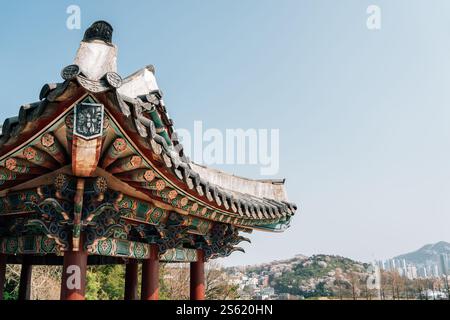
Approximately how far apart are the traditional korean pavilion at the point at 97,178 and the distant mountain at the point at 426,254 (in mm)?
189725

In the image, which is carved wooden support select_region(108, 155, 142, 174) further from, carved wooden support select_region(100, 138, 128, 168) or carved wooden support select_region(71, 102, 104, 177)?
carved wooden support select_region(71, 102, 104, 177)

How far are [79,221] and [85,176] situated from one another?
50 cm

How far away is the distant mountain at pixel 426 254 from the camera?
17388 centimetres

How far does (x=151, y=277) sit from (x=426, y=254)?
20490cm

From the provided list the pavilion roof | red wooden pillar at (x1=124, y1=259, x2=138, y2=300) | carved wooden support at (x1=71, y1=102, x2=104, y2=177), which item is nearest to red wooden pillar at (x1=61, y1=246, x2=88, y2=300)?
the pavilion roof

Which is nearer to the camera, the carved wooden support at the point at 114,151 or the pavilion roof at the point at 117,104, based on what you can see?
the pavilion roof at the point at 117,104

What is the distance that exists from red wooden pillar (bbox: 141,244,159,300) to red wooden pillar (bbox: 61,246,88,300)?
1464 mm

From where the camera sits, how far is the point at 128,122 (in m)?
3.51

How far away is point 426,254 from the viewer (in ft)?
600

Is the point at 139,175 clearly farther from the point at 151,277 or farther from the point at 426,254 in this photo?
the point at 426,254

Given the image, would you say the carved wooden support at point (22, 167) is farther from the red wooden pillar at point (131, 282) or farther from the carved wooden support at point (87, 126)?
the red wooden pillar at point (131, 282)

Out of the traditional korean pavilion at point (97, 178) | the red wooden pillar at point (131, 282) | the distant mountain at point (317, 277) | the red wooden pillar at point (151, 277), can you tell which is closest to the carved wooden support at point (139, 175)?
the traditional korean pavilion at point (97, 178)
